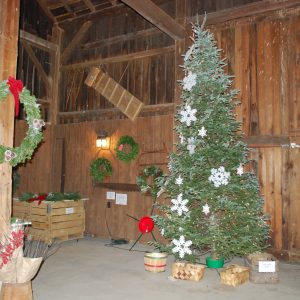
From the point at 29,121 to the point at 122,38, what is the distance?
4.97 meters

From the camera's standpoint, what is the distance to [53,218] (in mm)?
8102

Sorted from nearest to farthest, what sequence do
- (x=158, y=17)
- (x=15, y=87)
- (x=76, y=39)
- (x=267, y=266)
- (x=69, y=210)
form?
1. (x=15, y=87)
2. (x=267, y=266)
3. (x=158, y=17)
4. (x=69, y=210)
5. (x=76, y=39)

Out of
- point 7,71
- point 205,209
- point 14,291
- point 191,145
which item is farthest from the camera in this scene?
point 191,145

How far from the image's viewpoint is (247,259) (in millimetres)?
5785

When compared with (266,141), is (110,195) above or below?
below

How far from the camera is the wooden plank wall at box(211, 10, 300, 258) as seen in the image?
23.0ft

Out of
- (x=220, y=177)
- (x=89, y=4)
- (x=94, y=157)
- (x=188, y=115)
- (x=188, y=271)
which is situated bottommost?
(x=188, y=271)

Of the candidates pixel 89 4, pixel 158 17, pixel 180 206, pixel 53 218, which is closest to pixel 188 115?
pixel 180 206

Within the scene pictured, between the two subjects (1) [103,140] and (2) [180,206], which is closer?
(2) [180,206]

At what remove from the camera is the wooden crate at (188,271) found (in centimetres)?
553

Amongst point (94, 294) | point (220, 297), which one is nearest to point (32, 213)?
point (94, 294)

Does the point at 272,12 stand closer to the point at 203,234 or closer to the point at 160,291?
the point at 203,234

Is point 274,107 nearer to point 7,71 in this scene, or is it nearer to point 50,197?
point 7,71

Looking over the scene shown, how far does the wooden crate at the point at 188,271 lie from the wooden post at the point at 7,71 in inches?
101
